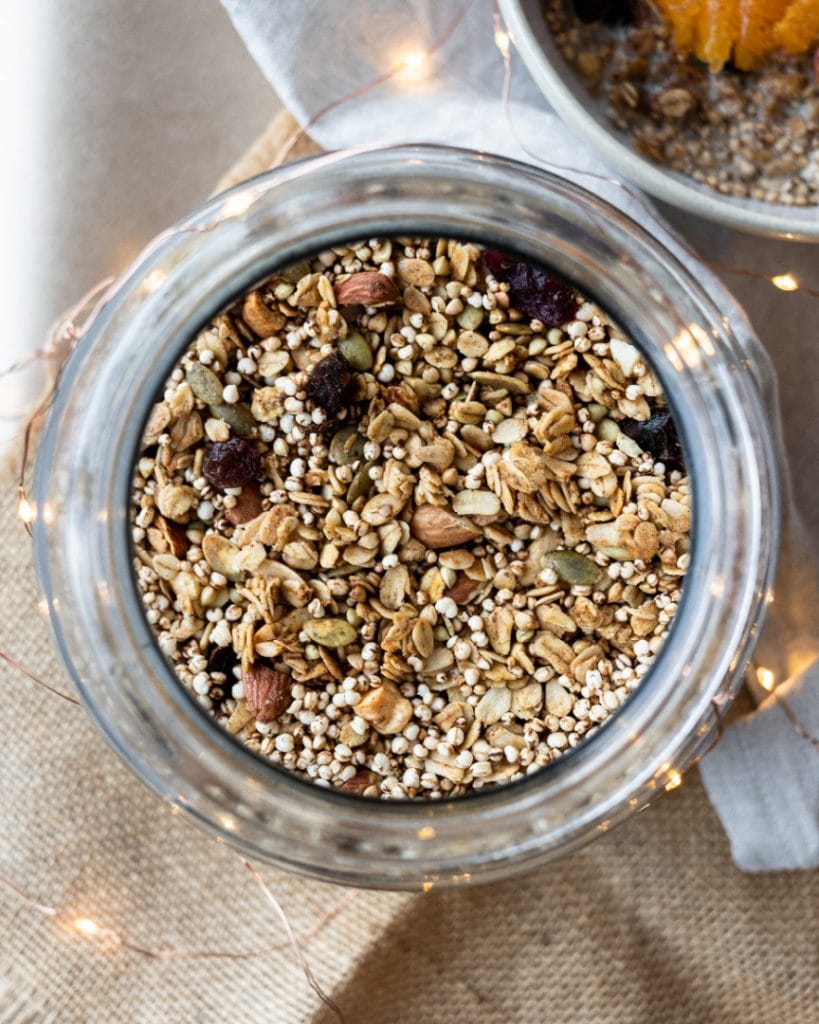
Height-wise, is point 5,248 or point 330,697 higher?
point 5,248

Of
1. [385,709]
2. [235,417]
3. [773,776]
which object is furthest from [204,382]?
[773,776]

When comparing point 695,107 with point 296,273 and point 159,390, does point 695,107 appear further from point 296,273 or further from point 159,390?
point 159,390

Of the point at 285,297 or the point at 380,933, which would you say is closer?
the point at 285,297

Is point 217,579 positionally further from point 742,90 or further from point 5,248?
point 742,90

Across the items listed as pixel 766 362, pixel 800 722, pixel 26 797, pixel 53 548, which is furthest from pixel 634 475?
pixel 26 797

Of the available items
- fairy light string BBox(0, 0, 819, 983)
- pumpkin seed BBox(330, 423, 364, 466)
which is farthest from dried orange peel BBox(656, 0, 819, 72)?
pumpkin seed BBox(330, 423, 364, 466)

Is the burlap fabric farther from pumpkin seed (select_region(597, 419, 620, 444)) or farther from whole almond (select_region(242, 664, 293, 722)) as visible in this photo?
pumpkin seed (select_region(597, 419, 620, 444))

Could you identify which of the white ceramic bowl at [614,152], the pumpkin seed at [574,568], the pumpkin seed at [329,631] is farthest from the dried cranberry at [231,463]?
the white ceramic bowl at [614,152]

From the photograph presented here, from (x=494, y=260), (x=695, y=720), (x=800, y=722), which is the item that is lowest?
(x=800, y=722)
